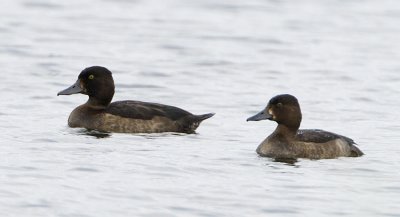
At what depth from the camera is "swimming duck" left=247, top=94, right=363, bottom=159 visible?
15938mm

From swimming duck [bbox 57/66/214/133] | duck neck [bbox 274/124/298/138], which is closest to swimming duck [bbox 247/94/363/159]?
duck neck [bbox 274/124/298/138]

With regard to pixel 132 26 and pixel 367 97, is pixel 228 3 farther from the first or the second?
pixel 367 97

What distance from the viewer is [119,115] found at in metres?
17.7

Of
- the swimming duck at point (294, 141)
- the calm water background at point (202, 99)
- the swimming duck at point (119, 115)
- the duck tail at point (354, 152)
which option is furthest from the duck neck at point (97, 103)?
the duck tail at point (354, 152)

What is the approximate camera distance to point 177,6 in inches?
1293

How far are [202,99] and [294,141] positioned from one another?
4.90 meters

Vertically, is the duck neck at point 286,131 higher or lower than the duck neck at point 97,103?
higher

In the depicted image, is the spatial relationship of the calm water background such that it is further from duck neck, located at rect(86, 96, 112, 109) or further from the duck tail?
duck neck, located at rect(86, 96, 112, 109)

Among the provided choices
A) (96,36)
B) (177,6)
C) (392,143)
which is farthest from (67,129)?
(177,6)

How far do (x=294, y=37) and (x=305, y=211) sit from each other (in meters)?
15.8

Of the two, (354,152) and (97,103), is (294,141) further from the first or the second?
(97,103)

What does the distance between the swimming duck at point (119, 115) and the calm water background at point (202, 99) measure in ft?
0.98

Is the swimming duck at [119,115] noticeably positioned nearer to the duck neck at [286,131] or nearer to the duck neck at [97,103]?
the duck neck at [97,103]

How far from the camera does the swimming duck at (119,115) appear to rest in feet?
57.7
